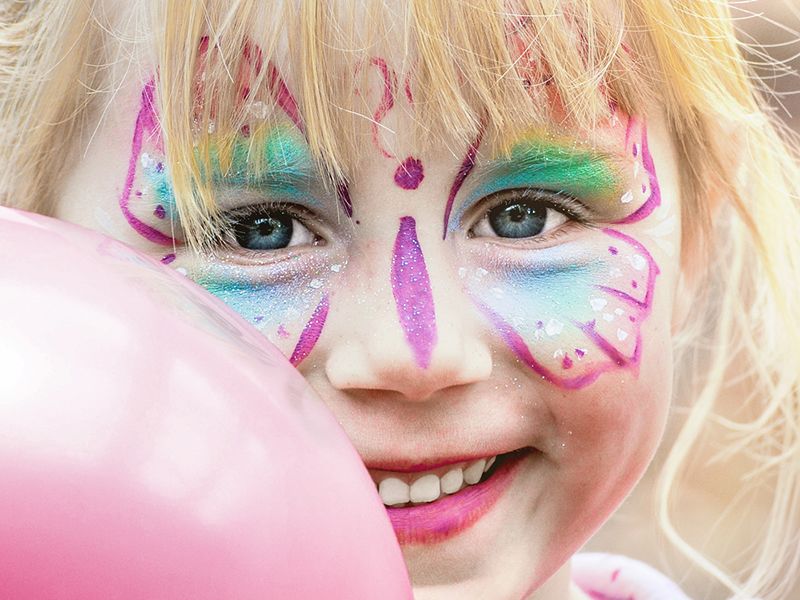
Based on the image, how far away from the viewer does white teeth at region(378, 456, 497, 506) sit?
89cm

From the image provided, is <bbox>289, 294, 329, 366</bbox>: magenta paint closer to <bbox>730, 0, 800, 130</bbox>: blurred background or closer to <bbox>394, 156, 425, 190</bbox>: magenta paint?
<bbox>394, 156, 425, 190</bbox>: magenta paint

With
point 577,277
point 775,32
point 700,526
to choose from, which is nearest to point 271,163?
point 577,277

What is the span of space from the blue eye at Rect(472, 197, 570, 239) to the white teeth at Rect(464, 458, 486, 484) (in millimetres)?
174

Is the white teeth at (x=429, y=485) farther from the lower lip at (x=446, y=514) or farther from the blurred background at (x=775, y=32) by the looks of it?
the blurred background at (x=775, y=32)

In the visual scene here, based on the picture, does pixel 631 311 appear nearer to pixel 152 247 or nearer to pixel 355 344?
pixel 355 344

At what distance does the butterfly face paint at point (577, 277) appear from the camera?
0.87m

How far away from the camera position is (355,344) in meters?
0.83

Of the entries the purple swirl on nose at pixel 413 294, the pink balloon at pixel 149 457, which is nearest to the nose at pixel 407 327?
the purple swirl on nose at pixel 413 294

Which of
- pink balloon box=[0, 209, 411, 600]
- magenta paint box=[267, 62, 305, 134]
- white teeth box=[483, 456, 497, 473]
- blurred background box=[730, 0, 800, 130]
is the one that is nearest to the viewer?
pink balloon box=[0, 209, 411, 600]

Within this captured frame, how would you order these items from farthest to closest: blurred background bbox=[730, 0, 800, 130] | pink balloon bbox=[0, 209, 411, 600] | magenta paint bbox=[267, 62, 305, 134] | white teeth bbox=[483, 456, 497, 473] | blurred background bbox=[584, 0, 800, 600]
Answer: blurred background bbox=[584, 0, 800, 600] < blurred background bbox=[730, 0, 800, 130] < white teeth bbox=[483, 456, 497, 473] < magenta paint bbox=[267, 62, 305, 134] < pink balloon bbox=[0, 209, 411, 600]

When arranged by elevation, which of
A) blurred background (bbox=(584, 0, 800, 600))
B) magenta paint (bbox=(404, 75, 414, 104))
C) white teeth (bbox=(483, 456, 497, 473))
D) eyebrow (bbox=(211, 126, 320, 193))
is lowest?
blurred background (bbox=(584, 0, 800, 600))

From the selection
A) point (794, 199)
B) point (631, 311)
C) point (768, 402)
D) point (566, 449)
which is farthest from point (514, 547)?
point (768, 402)

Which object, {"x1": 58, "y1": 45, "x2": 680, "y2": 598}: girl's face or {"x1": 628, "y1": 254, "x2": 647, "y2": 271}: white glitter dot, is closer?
{"x1": 58, "y1": 45, "x2": 680, "y2": 598}: girl's face

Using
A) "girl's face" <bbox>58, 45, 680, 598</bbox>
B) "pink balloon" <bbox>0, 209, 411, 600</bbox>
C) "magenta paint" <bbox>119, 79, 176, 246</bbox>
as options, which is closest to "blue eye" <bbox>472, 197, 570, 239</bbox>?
"girl's face" <bbox>58, 45, 680, 598</bbox>
